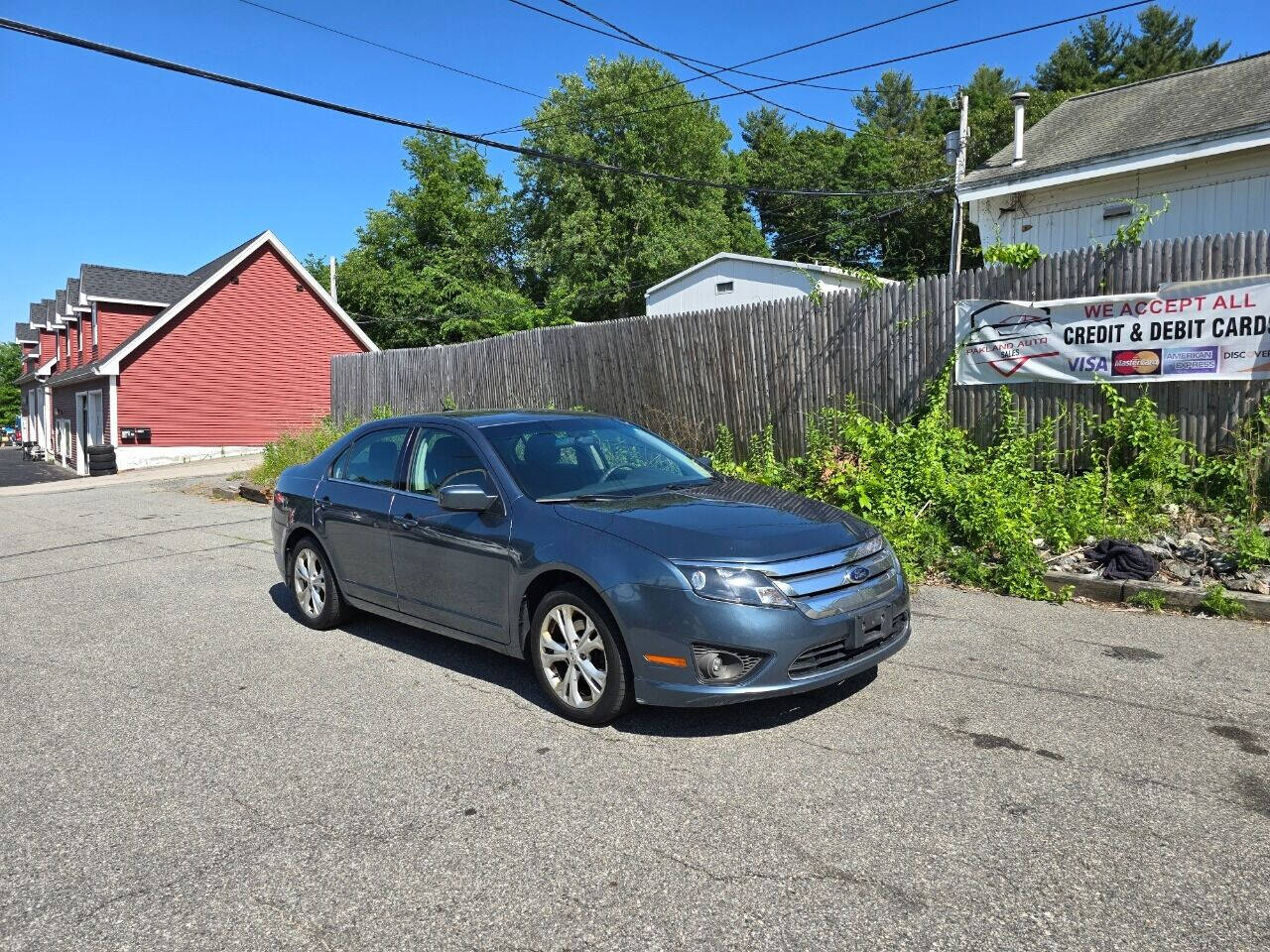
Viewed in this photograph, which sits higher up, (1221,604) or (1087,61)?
(1087,61)

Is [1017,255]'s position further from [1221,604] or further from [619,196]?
[619,196]

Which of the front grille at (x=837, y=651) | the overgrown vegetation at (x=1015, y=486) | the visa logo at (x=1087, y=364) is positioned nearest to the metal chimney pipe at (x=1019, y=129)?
the visa logo at (x=1087, y=364)

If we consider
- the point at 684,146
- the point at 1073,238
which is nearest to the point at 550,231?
the point at 684,146

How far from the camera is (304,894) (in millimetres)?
3010

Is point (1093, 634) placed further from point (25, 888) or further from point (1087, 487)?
point (25, 888)

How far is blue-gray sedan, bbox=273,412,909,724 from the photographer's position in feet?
13.1

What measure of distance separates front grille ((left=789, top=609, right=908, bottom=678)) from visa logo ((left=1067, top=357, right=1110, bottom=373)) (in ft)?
16.6

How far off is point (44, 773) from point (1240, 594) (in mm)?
7095

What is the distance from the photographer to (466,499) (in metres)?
4.84

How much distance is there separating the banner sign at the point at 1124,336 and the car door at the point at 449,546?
229 inches

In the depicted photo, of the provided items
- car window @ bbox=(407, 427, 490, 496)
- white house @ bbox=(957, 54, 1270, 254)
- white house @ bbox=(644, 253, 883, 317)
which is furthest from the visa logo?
white house @ bbox=(644, 253, 883, 317)

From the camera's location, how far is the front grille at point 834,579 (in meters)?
4.06

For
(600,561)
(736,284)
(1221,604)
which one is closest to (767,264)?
(736,284)

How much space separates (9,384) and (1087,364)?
95236 millimetres
